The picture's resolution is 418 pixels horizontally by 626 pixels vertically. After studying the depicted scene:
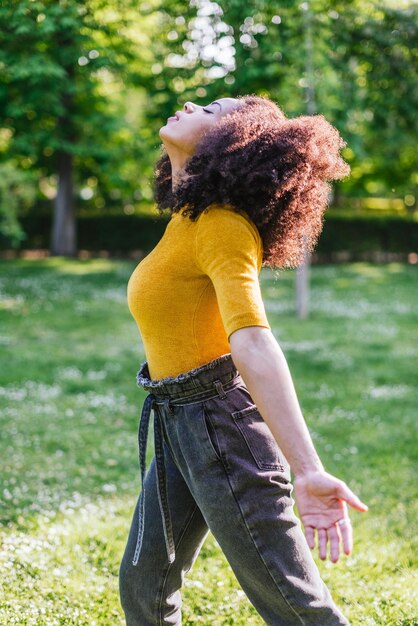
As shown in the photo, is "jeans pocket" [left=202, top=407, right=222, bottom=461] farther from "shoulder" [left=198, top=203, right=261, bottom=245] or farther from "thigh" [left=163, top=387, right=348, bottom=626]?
"shoulder" [left=198, top=203, right=261, bottom=245]

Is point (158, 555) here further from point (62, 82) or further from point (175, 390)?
point (62, 82)

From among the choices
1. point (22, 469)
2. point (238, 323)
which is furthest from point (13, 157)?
point (238, 323)

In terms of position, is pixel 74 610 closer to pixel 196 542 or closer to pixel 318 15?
pixel 196 542

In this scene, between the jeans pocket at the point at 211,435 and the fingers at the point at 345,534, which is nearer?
the fingers at the point at 345,534

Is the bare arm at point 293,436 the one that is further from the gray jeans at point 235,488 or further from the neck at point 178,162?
the neck at point 178,162

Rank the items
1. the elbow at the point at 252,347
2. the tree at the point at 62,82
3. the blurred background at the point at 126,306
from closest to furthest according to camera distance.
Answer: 1. the elbow at the point at 252,347
2. the blurred background at the point at 126,306
3. the tree at the point at 62,82

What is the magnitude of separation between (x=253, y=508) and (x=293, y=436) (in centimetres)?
34

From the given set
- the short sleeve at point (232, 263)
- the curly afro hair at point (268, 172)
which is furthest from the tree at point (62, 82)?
the short sleeve at point (232, 263)

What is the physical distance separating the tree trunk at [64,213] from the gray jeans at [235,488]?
2003 cm

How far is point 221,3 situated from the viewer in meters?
5.91

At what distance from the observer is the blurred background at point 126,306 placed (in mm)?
3992

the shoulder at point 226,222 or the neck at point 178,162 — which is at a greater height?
the neck at point 178,162

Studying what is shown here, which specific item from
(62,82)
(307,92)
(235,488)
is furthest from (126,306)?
(235,488)

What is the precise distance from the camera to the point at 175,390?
7.59 feet
